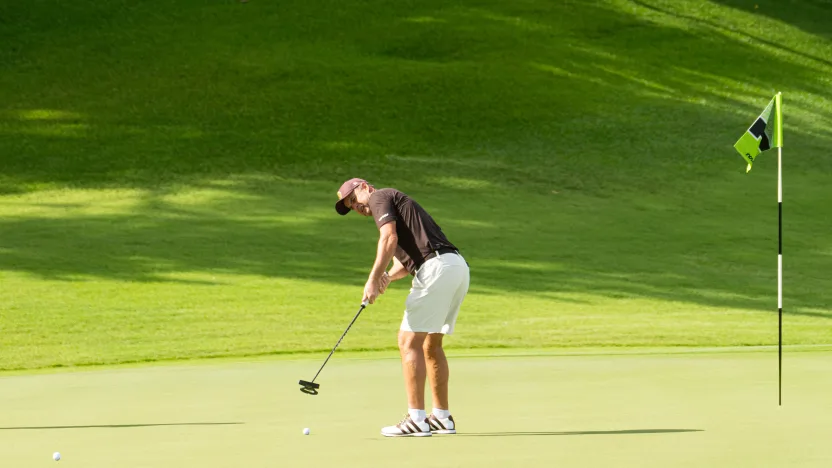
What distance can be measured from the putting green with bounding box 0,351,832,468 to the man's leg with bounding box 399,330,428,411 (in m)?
0.31

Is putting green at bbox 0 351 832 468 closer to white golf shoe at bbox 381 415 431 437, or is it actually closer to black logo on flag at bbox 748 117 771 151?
white golf shoe at bbox 381 415 431 437

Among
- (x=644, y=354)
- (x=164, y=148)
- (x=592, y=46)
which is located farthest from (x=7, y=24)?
(x=644, y=354)

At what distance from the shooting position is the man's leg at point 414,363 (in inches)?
337

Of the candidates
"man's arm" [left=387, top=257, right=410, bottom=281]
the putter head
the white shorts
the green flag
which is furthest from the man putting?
the green flag

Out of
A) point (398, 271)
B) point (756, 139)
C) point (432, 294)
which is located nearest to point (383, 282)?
point (398, 271)

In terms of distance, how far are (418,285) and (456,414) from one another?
4.02 ft

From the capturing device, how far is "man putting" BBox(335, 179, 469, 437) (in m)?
8.45

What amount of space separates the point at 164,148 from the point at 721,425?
89.8ft

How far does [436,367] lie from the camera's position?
8.73 metres

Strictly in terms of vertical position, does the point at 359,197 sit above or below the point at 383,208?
above

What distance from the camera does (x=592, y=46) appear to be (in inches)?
1699

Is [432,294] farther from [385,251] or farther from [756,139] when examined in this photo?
[756,139]

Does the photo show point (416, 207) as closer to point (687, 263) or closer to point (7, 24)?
point (687, 263)

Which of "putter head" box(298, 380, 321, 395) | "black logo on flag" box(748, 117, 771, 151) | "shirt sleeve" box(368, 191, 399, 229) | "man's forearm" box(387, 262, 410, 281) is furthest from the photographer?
"black logo on flag" box(748, 117, 771, 151)
